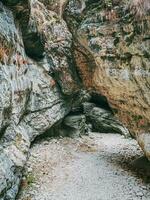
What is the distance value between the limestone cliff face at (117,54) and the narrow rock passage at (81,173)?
6.02 feet

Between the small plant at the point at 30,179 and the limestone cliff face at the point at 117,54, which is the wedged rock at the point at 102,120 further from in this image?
the small plant at the point at 30,179

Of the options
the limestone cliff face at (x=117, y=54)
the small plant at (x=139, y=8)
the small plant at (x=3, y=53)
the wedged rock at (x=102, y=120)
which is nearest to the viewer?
the small plant at (x=3, y=53)

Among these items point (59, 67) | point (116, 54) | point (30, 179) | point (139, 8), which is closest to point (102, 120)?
point (59, 67)

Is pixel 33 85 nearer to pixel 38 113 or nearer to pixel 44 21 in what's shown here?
pixel 38 113

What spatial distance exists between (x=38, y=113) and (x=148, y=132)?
19.3 ft

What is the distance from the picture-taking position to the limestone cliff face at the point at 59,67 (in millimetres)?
12961

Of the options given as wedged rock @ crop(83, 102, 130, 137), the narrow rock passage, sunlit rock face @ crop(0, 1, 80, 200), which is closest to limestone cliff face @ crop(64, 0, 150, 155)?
sunlit rock face @ crop(0, 1, 80, 200)

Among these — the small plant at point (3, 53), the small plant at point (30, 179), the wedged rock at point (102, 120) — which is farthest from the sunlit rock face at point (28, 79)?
the wedged rock at point (102, 120)

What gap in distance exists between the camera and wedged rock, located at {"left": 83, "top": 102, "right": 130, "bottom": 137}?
2406 centimetres

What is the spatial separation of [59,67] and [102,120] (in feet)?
20.7

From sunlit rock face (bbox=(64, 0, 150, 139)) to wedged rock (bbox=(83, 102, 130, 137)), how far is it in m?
6.01

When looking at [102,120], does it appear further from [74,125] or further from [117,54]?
[117,54]

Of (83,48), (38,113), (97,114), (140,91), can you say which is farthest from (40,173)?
A: (97,114)

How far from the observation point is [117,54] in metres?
16.5
